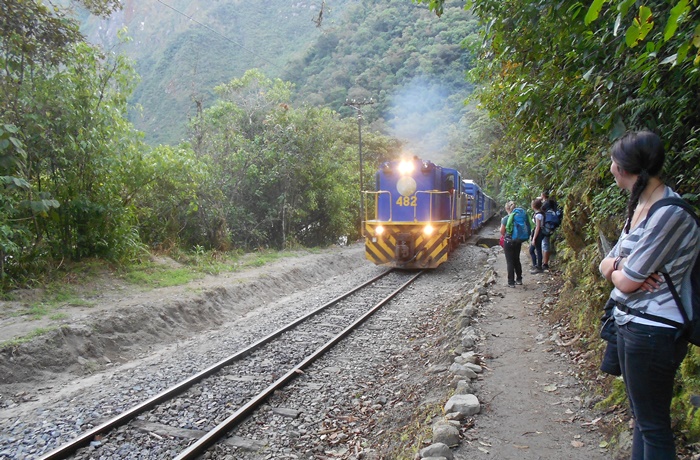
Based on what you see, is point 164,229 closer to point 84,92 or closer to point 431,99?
point 84,92

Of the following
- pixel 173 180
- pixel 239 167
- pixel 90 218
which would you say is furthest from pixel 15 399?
pixel 239 167

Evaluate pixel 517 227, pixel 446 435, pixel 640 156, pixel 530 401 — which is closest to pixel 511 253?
pixel 517 227

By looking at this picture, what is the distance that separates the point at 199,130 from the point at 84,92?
281 inches

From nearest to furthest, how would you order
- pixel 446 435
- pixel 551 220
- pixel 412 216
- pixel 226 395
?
1. pixel 446 435
2. pixel 226 395
3. pixel 551 220
4. pixel 412 216

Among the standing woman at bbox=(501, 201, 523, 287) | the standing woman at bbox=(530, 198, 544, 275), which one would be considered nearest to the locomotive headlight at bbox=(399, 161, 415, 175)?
the standing woman at bbox=(530, 198, 544, 275)

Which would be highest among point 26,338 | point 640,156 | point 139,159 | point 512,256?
point 139,159

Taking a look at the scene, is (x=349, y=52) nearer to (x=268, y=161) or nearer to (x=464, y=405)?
(x=268, y=161)

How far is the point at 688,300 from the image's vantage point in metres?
1.83

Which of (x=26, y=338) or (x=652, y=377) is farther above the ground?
(x=652, y=377)

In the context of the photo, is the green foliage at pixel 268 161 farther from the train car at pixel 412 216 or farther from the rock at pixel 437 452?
the rock at pixel 437 452

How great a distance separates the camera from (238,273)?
11.2m

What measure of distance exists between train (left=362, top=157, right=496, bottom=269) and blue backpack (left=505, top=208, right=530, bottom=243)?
148 inches

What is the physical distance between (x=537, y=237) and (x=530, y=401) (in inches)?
228

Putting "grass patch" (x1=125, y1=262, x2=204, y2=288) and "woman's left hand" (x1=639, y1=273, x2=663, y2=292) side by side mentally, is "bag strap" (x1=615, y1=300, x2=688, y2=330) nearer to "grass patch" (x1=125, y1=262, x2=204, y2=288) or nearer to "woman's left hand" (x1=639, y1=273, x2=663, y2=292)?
"woman's left hand" (x1=639, y1=273, x2=663, y2=292)
